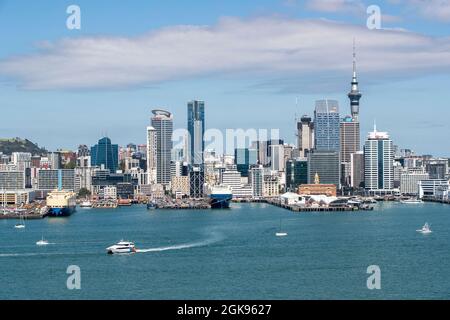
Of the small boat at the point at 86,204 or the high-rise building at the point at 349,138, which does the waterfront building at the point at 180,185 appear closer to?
the small boat at the point at 86,204

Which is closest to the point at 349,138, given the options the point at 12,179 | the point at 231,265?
the point at 12,179

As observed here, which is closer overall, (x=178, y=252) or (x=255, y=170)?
(x=178, y=252)

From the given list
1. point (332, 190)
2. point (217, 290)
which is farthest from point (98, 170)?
point (217, 290)

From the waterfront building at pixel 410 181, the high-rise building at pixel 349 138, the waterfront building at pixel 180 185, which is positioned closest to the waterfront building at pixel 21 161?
the waterfront building at pixel 180 185

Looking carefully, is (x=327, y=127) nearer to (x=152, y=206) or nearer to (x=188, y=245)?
(x=152, y=206)

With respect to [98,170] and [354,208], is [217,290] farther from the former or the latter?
[98,170]
